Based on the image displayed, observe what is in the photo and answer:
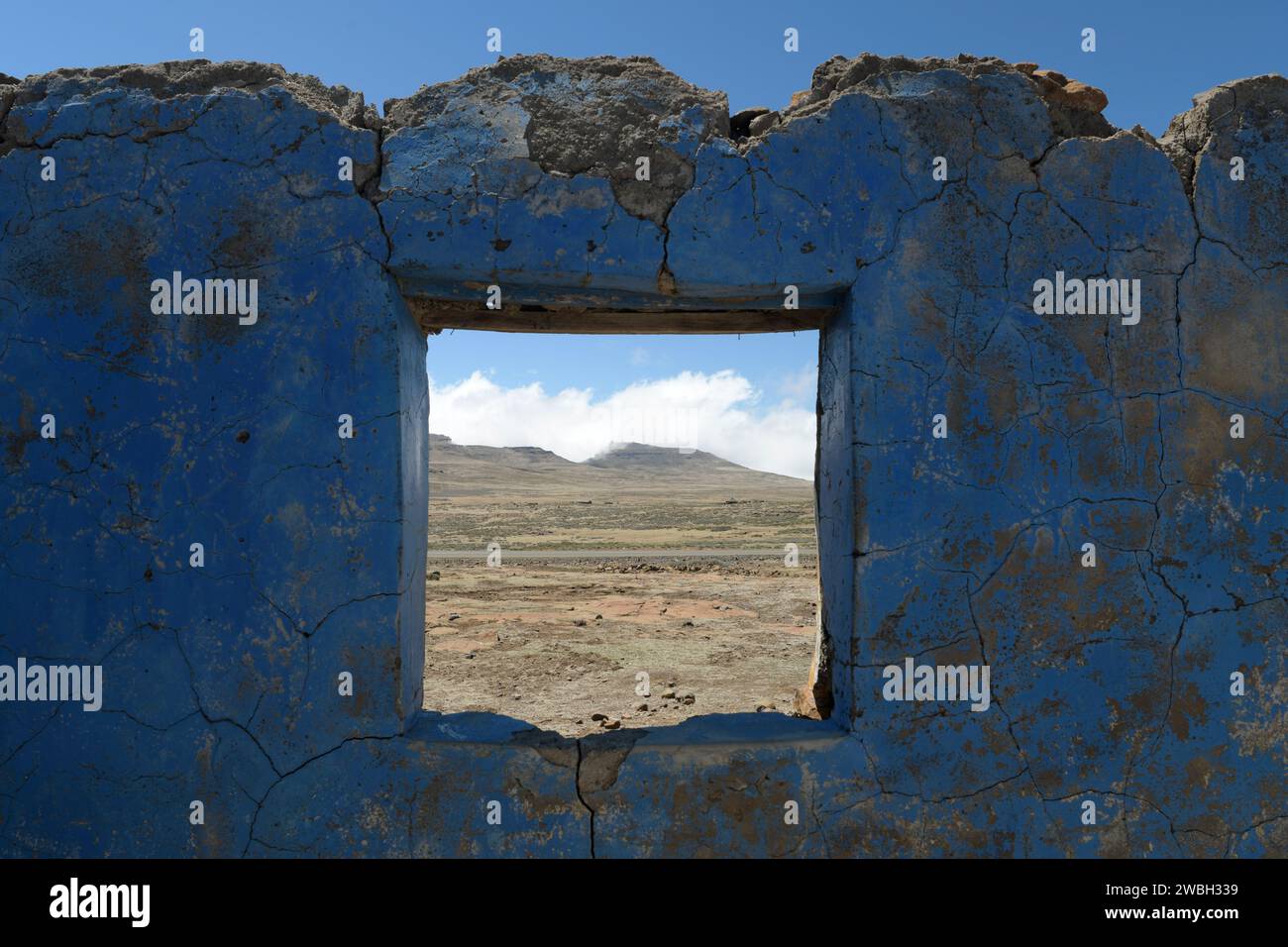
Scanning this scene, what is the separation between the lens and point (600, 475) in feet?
240

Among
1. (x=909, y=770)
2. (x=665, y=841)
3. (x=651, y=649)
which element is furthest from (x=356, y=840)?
(x=651, y=649)

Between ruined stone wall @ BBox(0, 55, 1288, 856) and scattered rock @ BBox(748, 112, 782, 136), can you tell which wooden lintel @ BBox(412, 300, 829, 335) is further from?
scattered rock @ BBox(748, 112, 782, 136)

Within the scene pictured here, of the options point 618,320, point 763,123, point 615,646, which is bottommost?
point 615,646

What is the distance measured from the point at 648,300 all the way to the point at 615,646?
392 cm

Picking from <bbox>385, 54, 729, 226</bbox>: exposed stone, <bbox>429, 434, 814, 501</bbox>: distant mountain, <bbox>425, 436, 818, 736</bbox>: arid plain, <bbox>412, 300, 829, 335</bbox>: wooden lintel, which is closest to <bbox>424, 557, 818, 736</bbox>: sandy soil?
<bbox>425, 436, 818, 736</bbox>: arid plain

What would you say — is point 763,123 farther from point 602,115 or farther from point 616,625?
point 616,625

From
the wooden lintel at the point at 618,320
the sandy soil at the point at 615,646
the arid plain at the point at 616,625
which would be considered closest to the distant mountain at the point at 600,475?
the arid plain at the point at 616,625

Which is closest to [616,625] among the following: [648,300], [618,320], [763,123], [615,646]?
[615,646]

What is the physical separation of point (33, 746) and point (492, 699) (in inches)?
98.4

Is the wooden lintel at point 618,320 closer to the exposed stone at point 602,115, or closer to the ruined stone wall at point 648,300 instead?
the ruined stone wall at point 648,300

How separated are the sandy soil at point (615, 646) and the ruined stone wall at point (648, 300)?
165 centimetres

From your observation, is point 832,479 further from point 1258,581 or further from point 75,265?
point 75,265

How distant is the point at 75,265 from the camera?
251 cm
